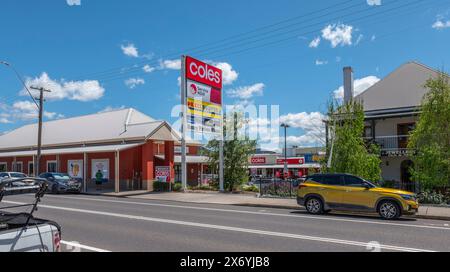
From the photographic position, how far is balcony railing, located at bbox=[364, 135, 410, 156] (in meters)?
25.1

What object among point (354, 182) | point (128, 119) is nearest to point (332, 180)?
point (354, 182)

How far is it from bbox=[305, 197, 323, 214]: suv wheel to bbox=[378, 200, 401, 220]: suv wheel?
7.16ft

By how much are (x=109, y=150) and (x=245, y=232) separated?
69.2 feet

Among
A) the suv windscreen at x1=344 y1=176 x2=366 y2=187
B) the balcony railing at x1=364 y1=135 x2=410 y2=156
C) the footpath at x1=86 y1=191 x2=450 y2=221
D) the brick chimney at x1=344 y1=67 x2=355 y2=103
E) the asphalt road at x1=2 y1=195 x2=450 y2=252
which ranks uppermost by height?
the brick chimney at x1=344 y1=67 x2=355 y2=103

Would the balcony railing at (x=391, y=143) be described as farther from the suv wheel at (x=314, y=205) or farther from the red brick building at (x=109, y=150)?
the red brick building at (x=109, y=150)

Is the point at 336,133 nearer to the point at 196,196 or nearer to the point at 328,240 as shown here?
the point at 196,196

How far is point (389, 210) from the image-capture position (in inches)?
552

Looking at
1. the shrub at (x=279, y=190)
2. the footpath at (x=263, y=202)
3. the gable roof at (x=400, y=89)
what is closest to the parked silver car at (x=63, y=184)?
the footpath at (x=263, y=202)

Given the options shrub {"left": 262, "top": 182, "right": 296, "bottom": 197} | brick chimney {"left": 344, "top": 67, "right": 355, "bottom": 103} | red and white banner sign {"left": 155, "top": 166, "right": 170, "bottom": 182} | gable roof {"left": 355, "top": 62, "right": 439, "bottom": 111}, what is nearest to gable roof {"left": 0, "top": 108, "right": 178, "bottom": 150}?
red and white banner sign {"left": 155, "top": 166, "right": 170, "bottom": 182}

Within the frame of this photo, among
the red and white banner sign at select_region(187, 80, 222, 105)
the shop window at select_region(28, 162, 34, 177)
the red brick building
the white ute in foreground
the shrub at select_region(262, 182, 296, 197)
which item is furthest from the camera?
the shop window at select_region(28, 162, 34, 177)

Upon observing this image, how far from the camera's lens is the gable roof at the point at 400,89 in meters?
27.1

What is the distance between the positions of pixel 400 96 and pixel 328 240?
70.7 feet

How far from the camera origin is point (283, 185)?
74.3ft

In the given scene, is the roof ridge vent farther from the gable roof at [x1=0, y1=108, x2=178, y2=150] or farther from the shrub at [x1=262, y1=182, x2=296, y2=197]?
the shrub at [x1=262, y1=182, x2=296, y2=197]
